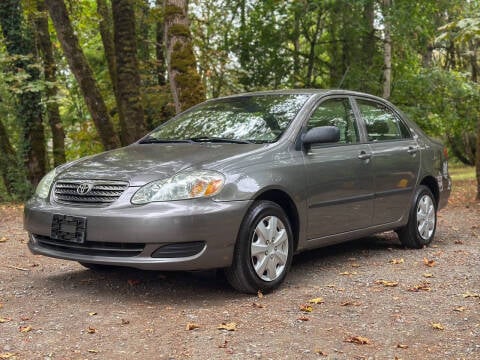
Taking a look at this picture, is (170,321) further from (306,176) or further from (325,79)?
(325,79)

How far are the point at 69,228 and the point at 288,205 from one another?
187cm

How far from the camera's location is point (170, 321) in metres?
4.57

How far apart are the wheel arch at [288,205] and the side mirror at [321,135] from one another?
57 centimetres

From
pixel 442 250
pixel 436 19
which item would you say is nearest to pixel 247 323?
pixel 442 250

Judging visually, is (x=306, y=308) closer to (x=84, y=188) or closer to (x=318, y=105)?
(x=84, y=188)

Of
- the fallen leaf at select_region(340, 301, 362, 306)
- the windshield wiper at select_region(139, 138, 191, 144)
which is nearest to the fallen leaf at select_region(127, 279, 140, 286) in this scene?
the windshield wiper at select_region(139, 138, 191, 144)

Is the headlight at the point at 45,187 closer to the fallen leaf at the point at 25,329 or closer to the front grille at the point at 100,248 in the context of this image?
the front grille at the point at 100,248

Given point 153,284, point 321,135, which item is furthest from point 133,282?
point 321,135

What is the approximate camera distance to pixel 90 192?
5.08 m

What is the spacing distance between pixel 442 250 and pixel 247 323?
3881mm

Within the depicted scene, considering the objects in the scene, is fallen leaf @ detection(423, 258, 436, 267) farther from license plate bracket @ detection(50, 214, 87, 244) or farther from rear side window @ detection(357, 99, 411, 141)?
license plate bracket @ detection(50, 214, 87, 244)

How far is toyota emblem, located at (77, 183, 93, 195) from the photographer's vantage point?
5.09 metres

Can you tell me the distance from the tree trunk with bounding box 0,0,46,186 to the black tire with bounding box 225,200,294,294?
38.4ft

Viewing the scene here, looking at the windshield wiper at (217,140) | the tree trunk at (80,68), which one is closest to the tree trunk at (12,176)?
the tree trunk at (80,68)
